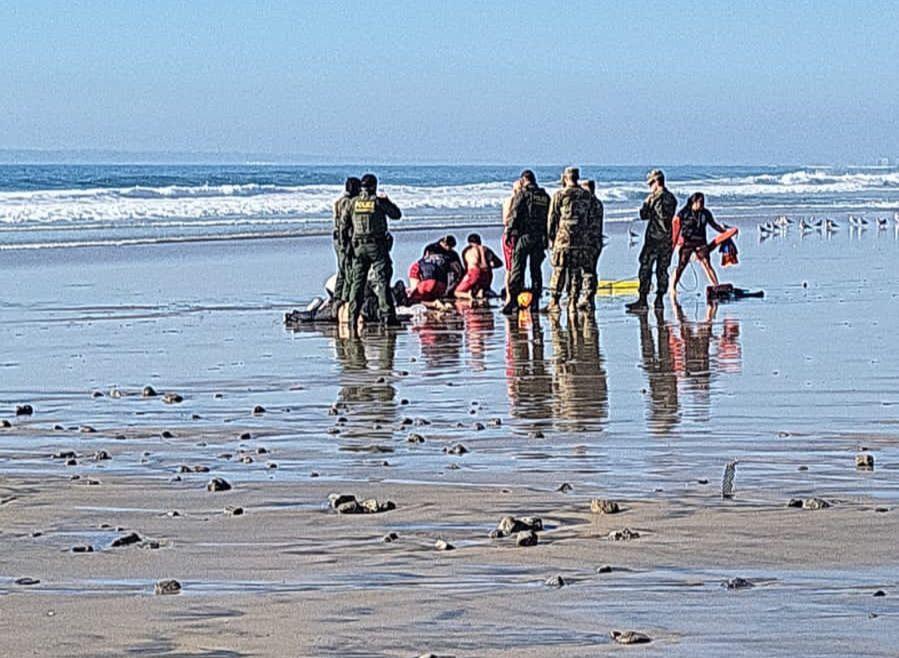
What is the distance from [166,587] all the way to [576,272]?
46.0ft

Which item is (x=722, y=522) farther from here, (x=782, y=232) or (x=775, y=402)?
(x=782, y=232)

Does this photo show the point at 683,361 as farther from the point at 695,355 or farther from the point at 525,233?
the point at 525,233

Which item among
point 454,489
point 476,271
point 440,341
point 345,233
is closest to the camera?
point 454,489

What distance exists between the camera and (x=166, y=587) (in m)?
6.25

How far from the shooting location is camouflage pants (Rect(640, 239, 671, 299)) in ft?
68.0

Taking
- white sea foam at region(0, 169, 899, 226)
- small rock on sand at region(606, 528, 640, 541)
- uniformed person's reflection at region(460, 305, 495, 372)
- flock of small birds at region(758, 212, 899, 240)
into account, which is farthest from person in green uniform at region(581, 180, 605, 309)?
white sea foam at region(0, 169, 899, 226)

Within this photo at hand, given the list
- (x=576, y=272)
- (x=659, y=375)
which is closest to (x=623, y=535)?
(x=659, y=375)

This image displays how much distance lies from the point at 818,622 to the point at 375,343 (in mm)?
11507

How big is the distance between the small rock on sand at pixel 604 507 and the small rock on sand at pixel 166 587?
6.90 feet

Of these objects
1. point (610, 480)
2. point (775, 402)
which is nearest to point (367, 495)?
point (610, 480)

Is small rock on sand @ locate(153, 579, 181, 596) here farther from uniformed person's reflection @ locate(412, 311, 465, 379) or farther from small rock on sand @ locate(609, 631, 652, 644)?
uniformed person's reflection @ locate(412, 311, 465, 379)

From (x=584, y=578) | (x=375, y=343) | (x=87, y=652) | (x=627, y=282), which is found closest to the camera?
(x=87, y=652)

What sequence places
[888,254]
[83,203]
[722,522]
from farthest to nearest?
[83,203] → [888,254] → [722,522]

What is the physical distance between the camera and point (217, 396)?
12.6 metres
